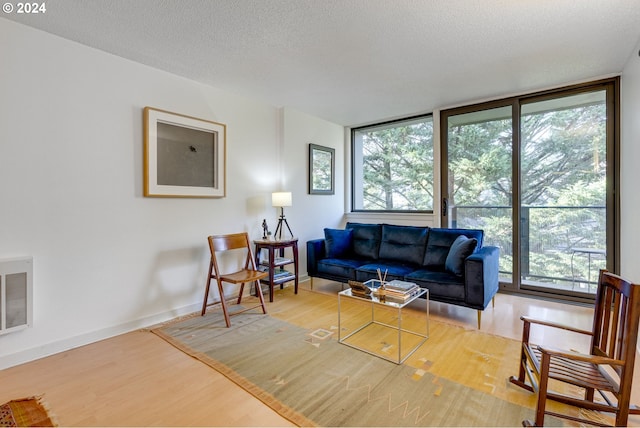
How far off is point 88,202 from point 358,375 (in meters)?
2.53

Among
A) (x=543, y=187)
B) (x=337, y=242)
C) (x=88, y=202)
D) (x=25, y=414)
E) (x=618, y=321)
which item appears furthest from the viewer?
(x=337, y=242)

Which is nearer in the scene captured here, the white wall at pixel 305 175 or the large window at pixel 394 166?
the white wall at pixel 305 175

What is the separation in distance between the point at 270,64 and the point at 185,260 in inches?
84.5

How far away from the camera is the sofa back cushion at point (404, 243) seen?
3711 mm

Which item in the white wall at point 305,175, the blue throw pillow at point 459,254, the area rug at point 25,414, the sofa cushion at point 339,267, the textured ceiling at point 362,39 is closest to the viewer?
the area rug at point 25,414

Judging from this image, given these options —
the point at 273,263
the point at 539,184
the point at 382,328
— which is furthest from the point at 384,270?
the point at 539,184

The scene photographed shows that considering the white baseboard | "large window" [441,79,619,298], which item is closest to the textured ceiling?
"large window" [441,79,619,298]

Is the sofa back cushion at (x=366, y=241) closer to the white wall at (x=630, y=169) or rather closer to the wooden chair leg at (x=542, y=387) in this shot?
the white wall at (x=630, y=169)

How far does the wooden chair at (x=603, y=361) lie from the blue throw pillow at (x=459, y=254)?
3.97ft

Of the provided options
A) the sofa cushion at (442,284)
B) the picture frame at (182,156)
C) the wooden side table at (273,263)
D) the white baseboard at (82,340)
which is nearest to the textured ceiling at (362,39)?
the picture frame at (182,156)

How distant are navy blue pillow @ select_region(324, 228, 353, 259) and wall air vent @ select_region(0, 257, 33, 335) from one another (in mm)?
2872

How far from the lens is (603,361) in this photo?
1346 mm

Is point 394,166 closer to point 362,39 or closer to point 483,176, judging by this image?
point 483,176

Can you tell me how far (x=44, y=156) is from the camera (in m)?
2.31
